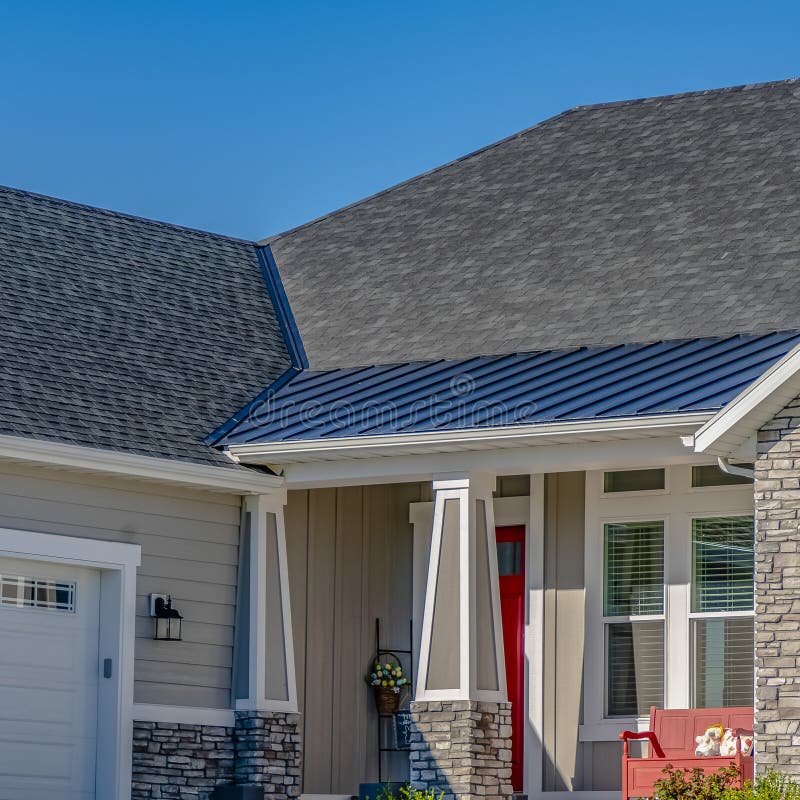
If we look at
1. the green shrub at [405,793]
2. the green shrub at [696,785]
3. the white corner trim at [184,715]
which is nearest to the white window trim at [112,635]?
the white corner trim at [184,715]

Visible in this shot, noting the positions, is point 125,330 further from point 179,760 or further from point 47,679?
point 179,760

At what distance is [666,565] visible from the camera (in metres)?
14.4

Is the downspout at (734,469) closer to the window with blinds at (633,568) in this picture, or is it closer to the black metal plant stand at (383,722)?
the window with blinds at (633,568)

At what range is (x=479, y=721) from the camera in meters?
13.5

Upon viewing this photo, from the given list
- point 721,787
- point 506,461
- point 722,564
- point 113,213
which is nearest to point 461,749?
point 506,461

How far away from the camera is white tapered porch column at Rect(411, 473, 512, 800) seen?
44.1ft

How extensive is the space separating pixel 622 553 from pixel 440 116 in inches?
305

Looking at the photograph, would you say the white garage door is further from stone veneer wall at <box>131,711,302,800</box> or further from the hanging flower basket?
the hanging flower basket

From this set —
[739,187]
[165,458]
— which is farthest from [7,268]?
[739,187]

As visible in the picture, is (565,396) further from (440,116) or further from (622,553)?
(440,116)

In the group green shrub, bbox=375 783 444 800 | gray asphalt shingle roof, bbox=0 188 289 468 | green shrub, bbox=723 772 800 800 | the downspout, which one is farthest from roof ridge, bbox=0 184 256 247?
green shrub, bbox=723 772 800 800

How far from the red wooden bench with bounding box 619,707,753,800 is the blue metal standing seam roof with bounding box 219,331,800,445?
7.91 ft

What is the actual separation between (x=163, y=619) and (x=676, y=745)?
4.13 meters

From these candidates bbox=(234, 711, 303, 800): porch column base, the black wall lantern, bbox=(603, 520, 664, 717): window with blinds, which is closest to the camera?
the black wall lantern
